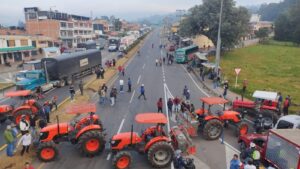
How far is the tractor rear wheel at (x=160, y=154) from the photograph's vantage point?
12.7 meters

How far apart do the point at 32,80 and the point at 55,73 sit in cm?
280

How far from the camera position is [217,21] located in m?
51.6

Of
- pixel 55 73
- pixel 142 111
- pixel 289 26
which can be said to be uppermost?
pixel 289 26

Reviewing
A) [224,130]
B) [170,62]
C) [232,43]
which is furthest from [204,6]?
[224,130]

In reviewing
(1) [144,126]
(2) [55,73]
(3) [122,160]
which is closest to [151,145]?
(3) [122,160]

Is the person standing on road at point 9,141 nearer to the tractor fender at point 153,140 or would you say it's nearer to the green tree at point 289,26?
the tractor fender at point 153,140

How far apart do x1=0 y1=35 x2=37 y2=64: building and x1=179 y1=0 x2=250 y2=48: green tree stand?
3139cm

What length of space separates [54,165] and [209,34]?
1788 inches

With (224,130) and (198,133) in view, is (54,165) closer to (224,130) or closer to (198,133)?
(198,133)

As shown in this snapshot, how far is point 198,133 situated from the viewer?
16.8m

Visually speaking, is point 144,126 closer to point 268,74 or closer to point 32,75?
point 32,75

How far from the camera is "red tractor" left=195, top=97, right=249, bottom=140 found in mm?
15852

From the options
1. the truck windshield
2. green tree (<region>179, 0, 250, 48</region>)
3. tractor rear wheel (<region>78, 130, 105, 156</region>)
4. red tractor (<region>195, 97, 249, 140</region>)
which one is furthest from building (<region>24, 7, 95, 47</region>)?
tractor rear wheel (<region>78, 130, 105, 156</region>)

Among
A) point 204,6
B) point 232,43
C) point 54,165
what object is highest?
point 204,6
